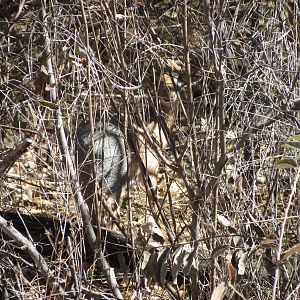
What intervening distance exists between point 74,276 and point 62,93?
846 millimetres

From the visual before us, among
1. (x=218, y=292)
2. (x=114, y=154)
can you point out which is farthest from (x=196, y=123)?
(x=218, y=292)

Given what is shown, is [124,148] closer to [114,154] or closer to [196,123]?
[114,154]

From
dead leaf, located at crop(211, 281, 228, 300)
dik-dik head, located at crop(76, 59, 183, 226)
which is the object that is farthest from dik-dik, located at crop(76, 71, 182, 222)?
dead leaf, located at crop(211, 281, 228, 300)

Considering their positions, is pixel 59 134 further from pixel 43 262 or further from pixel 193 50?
pixel 193 50

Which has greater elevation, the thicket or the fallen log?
the thicket

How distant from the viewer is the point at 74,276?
3141 millimetres

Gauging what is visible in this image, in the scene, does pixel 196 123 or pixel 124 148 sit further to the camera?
pixel 124 148

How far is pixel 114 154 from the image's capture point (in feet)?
14.1

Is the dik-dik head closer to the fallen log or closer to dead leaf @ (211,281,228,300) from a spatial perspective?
the fallen log

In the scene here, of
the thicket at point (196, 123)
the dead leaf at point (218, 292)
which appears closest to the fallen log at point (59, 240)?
the thicket at point (196, 123)

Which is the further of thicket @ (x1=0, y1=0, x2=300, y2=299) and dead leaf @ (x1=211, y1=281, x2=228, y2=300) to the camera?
thicket @ (x1=0, y1=0, x2=300, y2=299)

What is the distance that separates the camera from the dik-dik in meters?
3.47

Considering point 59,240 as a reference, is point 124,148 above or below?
above

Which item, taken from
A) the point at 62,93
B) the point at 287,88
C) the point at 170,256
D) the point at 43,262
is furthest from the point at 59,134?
the point at 287,88
